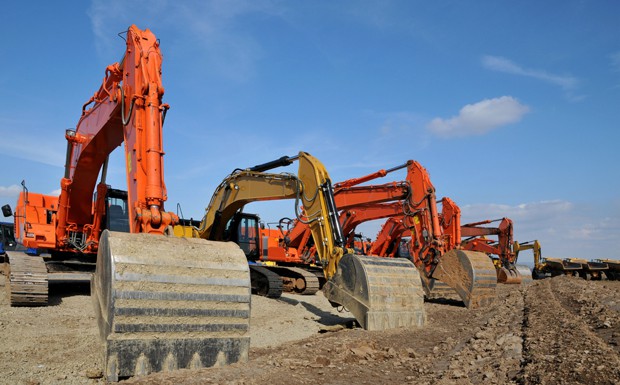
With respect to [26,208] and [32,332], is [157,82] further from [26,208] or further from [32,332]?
Result: [26,208]

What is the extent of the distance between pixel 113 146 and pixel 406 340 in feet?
20.3

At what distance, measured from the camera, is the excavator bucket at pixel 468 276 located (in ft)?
41.1

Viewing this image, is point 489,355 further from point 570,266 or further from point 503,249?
point 570,266

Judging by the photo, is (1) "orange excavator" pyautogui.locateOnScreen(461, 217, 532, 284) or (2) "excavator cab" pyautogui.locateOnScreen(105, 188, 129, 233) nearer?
(2) "excavator cab" pyautogui.locateOnScreen(105, 188, 129, 233)

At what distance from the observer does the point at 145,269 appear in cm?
472

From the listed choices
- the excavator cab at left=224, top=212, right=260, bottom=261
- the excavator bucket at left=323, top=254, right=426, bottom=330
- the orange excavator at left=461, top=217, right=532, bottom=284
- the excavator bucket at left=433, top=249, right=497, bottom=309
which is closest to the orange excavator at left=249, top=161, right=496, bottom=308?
the excavator bucket at left=433, top=249, right=497, bottom=309

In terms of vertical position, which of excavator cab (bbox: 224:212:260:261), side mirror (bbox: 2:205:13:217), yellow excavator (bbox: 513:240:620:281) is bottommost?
yellow excavator (bbox: 513:240:620:281)

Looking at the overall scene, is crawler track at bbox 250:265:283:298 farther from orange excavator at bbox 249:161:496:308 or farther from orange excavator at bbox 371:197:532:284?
orange excavator at bbox 371:197:532:284

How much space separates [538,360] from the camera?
529cm

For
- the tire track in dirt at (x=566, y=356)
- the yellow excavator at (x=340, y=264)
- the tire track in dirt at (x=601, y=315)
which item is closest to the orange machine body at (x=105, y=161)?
the yellow excavator at (x=340, y=264)

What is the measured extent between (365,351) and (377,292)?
2.28 m

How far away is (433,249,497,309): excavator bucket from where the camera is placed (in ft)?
41.1

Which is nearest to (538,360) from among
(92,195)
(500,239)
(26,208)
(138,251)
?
(138,251)

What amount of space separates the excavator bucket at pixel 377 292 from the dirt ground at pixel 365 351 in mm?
260
